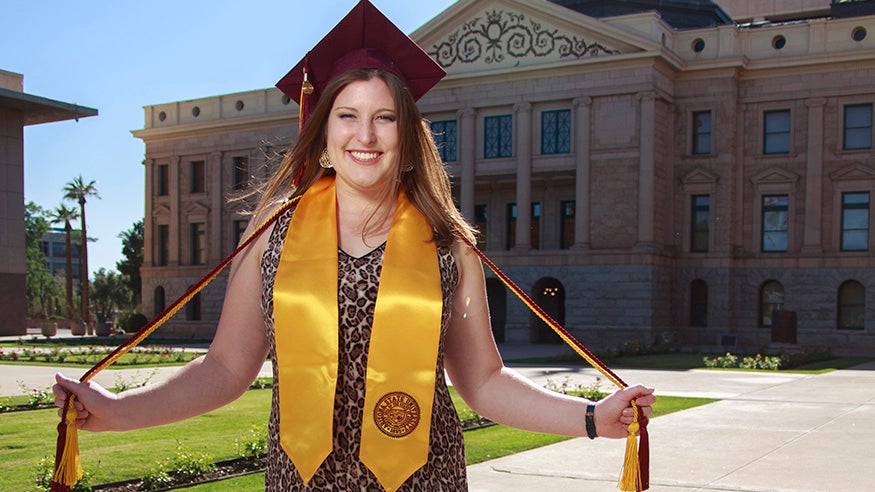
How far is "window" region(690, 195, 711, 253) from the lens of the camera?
4416 cm

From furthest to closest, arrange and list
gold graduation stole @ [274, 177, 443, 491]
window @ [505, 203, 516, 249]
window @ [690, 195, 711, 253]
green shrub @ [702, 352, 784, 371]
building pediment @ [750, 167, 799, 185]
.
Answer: window @ [505, 203, 516, 249], window @ [690, 195, 711, 253], building pediment @ [750, 167, 799, 185], green shrub @ [702, 352, 784, 371], gold graduation stole @ [274, 177, 443, 491]

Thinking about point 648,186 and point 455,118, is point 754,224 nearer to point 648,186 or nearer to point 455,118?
point 648,186

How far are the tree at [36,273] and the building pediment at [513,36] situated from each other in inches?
1803

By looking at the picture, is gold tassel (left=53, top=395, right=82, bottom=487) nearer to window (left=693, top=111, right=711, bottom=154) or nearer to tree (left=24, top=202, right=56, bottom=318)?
window (left=693, top=111, right=711, bottom=154)

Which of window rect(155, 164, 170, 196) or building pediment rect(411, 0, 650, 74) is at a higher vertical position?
building pediment rect(411, 0, 650, 74)

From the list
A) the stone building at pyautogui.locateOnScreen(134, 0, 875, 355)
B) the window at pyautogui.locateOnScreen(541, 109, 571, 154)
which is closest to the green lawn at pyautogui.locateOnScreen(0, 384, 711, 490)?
the stone building at pyautogui.locateOnScreen(134, 0, 875, 355)

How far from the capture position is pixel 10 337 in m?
44.7

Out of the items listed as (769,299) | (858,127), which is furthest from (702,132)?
(769,299)

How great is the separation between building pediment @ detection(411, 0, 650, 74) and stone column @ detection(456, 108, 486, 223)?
225 cm

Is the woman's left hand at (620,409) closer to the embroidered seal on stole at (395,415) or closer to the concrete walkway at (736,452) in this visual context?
the embroidered seal on stole at (395,415)

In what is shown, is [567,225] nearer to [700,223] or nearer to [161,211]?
[700,223]

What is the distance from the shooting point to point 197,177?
58.0m

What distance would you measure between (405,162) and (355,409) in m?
0.86

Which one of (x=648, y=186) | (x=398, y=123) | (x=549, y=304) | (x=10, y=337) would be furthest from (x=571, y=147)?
(x=398, y=123)
